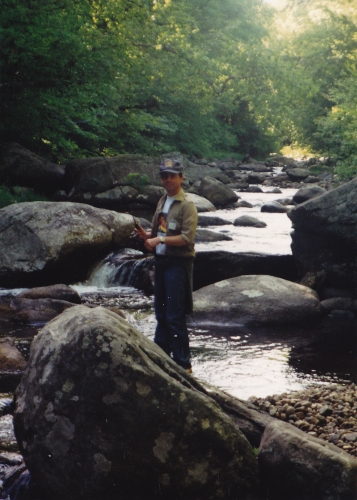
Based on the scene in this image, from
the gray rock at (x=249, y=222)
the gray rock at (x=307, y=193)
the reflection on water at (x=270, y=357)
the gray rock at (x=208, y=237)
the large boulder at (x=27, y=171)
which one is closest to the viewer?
the reflection on water at (x=270, y=357)

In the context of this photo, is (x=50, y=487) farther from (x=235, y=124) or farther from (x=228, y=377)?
(x=235, y=124)

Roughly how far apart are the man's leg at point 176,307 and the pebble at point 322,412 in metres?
0.88

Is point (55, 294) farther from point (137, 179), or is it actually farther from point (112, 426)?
point (137, 179)

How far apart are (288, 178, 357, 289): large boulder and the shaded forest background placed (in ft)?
28.4

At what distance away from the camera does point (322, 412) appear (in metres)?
5.62

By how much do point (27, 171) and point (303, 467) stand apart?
17273 mm

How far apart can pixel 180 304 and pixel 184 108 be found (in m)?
31.4

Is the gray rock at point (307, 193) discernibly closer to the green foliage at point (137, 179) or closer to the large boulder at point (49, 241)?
the green foliage at point (137, 179)

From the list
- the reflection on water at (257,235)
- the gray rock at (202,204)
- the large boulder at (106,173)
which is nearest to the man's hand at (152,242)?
the reflection on water at (257,235)

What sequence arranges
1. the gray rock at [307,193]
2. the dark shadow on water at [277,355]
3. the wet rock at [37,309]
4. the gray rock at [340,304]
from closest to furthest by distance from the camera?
the dark shadow on water at [277,355] < the wet rock at [37,309] < the gray rock at [340,304] < the gray rock at [307,193]

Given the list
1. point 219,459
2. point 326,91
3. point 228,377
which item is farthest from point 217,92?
point 219,459

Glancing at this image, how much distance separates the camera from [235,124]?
4984 cm

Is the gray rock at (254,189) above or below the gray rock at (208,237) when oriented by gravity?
above

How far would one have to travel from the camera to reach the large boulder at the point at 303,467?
13.3 feet
